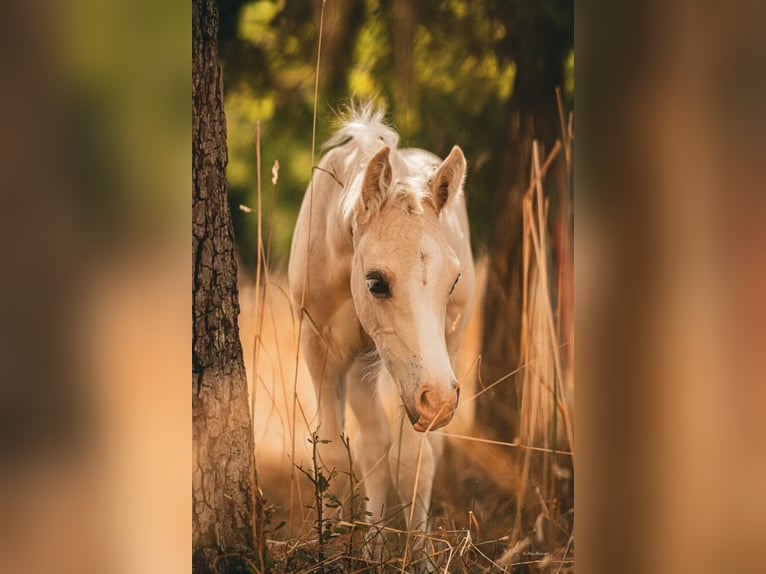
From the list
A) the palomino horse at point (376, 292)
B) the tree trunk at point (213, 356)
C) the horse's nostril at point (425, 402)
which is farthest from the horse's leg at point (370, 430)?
the tree trunk at point (213, 356)

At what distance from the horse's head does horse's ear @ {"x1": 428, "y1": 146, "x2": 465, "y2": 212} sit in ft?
0.05

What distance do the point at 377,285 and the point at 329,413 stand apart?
0.37m

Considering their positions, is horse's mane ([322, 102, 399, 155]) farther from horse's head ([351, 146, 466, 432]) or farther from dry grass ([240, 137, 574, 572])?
dry grass ([240, 137, 574, 572])

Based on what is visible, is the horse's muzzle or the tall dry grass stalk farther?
the tall dry grass stalk

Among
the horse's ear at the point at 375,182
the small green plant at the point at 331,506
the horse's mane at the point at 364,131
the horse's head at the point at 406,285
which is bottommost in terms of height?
the small green plant at the point at 331,506

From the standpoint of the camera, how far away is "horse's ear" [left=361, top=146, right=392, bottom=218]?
2191 millimetres

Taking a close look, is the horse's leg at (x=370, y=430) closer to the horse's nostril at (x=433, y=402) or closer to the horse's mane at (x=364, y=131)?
the horse's nostril at (x=433, y=402)

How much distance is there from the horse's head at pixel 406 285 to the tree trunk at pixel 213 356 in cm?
36

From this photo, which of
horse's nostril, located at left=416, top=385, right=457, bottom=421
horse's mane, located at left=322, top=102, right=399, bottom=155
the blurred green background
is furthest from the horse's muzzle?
horse's mane, located at left=322, top=102, right=399, bottom=155

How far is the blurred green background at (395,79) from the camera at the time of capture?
7.20 ft
